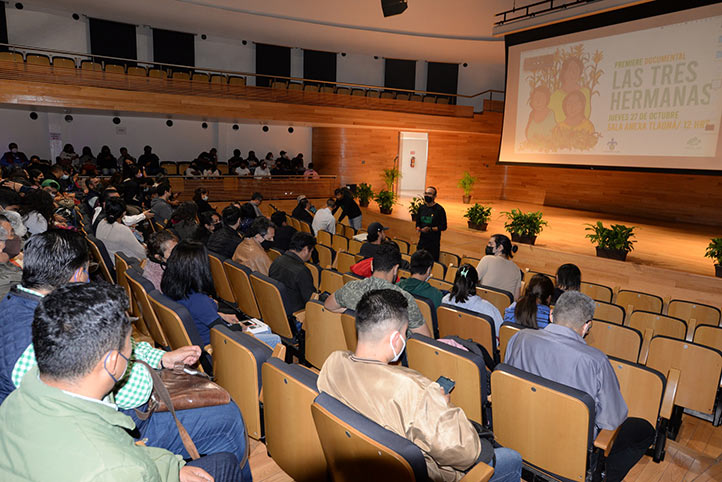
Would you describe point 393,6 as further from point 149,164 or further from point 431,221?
point 149,164

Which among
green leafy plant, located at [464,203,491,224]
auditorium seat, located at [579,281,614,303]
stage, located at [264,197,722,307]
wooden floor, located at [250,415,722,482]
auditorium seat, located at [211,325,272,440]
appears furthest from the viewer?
green leafy plant, located at [464,203,491,224]

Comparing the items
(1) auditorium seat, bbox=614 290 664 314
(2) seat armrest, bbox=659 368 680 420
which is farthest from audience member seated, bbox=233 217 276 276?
(1) auditorium seat, bbox=614 290 664 314

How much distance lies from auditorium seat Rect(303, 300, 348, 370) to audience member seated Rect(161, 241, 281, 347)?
27.4 inches

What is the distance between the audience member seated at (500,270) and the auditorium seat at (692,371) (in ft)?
5.68

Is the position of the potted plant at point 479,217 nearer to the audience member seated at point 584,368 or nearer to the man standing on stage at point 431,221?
the man standing on stage at point 431,221

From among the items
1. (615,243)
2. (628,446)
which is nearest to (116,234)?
(628,446)

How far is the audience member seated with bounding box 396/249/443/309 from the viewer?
3.74 meters

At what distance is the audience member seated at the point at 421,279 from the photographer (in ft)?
12.3

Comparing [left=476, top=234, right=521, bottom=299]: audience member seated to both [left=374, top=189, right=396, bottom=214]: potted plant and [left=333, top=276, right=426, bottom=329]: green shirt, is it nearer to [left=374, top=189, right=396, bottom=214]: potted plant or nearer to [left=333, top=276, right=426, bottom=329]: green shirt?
[left=333, top=276, right=426, bottom=329]: green shirt

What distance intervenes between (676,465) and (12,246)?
4.87 m

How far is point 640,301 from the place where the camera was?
5344 millimetres

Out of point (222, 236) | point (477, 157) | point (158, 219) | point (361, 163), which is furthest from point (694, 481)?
point (477, 157)

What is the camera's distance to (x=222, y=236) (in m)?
5.63

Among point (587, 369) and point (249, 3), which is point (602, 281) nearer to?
point (587, 369)
